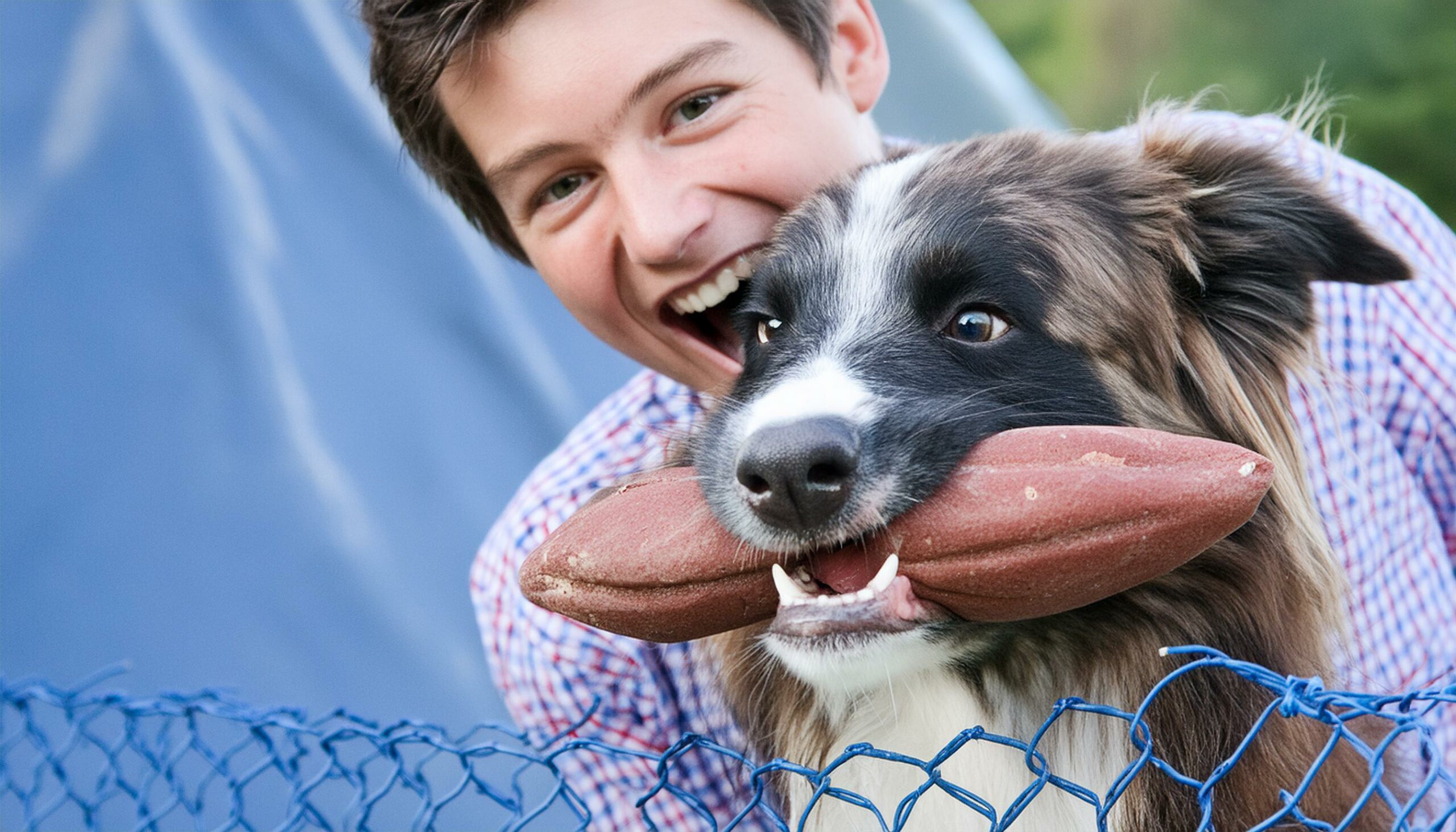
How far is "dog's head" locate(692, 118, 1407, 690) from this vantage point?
1.99m

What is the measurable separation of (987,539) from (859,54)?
5.42 feet

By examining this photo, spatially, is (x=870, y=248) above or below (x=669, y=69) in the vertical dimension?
below

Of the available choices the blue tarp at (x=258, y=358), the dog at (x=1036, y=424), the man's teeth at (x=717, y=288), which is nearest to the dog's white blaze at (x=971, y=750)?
the dog at (x=1036, y=424)

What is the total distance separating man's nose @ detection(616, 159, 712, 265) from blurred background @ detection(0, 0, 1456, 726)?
294 centimetres

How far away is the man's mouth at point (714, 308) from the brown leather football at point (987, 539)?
2.48 feet

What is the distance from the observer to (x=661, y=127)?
261 centimetres

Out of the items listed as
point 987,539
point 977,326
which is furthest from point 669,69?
point 987,539

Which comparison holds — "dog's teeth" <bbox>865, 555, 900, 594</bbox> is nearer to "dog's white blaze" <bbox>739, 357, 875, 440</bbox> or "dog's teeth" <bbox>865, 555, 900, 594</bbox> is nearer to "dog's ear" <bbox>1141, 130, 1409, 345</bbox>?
→ "dog's white blaze" <bbox>739, 357, 875, 440</bbox>

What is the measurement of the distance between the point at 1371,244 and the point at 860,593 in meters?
1.04

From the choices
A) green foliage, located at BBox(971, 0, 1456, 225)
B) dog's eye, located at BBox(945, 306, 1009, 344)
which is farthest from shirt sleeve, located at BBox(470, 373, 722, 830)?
green foliage, located at BBox(971, 0, 1456, 225)

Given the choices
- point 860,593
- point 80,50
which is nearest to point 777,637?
point 860,593

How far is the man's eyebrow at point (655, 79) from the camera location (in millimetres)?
2520

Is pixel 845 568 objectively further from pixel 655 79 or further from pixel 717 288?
pixel 655 79

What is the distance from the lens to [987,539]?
67.4 inches
